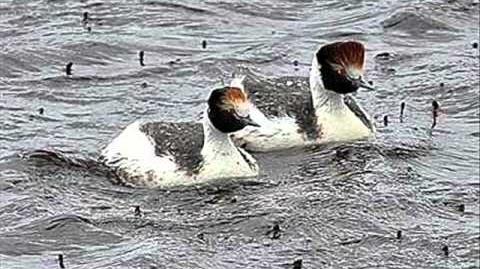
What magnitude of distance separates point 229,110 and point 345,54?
1514 millimetres

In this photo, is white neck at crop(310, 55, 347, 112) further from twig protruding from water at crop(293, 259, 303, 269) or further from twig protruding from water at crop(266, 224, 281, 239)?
twig protruding from water at crop(293, 259, 303, 269)

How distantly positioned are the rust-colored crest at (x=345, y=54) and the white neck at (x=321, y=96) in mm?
177

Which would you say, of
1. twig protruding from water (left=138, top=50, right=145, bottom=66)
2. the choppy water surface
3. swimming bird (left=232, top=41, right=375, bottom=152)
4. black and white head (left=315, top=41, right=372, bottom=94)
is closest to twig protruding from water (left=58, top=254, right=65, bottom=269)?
the choppy water surface

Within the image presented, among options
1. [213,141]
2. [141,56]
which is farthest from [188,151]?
[141,56]

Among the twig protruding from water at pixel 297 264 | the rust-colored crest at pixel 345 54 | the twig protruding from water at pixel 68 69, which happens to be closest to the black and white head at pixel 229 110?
the rust-colored crest at pixel 345 54

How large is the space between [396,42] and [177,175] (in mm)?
5000

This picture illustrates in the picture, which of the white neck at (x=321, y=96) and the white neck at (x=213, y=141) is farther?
the white neck at (x=321, y=96)

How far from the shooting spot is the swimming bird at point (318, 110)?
14.8 m

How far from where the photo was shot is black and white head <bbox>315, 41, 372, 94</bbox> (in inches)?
579

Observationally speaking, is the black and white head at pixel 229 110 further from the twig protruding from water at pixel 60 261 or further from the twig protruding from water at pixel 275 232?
the twig protruding from water at pixel 60 261

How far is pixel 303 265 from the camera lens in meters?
11.5

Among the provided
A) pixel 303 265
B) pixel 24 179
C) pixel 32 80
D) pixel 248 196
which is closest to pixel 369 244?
pixel 303 265

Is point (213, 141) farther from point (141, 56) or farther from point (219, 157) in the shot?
point (141, 56)

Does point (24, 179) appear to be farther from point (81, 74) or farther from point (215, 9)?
point (215, 9)
